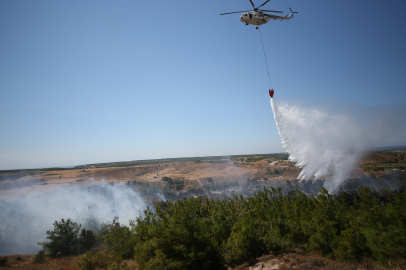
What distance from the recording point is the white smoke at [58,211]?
122 ft

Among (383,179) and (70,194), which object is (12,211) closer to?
(70,194)

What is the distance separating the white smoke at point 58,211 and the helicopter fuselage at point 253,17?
1948 inches

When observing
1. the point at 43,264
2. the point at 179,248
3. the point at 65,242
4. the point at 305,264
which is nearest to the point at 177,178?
the point at 65,242

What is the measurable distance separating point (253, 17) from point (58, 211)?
59.2m

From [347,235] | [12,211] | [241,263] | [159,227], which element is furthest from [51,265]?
[12,211]

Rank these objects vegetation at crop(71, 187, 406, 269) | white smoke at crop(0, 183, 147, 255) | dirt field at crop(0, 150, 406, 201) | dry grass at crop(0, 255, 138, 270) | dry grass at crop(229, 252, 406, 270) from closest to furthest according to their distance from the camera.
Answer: vegetation at crop(71, 187, 406, 269) < dry grass at crop(229, 252, 406, 270) < dry grass at crop(0, 255, 138, 270) < white smoke at crop(0, 183, 147, 255) < dirt field at crop(0, 150, 406, 201)

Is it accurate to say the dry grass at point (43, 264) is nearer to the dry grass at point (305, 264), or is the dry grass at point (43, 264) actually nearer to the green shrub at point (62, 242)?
the green shrub at point (62, 242)

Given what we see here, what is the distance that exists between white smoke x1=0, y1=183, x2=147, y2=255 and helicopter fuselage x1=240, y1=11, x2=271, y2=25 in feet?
162

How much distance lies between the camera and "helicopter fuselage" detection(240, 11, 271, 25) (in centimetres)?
2416

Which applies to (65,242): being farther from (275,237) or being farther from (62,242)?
(275,237)

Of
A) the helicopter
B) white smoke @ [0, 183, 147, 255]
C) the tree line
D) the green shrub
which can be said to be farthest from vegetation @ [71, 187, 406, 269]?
white smoke @ [0, 183, 147, 255]

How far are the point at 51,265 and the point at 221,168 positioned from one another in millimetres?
73116

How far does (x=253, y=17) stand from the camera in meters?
24.2

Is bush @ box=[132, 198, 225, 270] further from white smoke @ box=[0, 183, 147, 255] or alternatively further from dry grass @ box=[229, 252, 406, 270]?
white smoke @ box=[0, 183, 147, 255]
